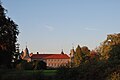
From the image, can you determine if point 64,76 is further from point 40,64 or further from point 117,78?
point 40,64

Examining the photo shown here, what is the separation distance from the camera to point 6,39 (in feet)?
139

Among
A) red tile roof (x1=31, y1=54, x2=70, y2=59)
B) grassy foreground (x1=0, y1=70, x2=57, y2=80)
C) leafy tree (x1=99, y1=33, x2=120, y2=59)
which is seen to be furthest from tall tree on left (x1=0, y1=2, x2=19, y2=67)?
red tile roof (x1=31, y1=54, x2=70, y2=59)

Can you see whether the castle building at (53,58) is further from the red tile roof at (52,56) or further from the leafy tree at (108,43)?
the leafy tree at (108,43)

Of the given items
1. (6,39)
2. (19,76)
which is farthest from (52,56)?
(19,76)

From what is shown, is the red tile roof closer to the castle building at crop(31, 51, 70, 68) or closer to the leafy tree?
the castle building at crop(31, 51, 70, 68)

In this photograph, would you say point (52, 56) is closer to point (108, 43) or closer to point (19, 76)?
point (108, 43)

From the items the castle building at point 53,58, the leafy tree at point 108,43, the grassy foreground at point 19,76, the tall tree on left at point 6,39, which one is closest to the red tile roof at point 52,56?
the castle building at point 53,58

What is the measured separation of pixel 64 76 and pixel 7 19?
1835cm

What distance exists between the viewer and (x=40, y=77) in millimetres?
32094

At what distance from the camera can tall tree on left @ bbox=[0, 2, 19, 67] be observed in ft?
136

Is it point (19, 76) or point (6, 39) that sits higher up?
point (6, 39)

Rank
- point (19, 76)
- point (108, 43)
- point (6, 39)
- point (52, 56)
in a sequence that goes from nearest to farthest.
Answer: point (19, 76) < point (6, 39) < point (108, 43) < point (52, 56)

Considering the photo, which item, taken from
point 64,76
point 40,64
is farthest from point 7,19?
point 40,64

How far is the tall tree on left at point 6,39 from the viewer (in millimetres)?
41312
